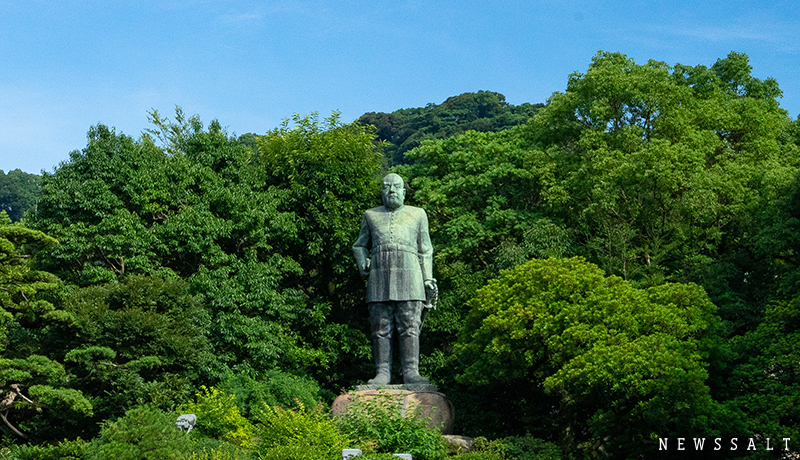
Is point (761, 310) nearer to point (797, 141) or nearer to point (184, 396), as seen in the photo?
point (797, 141)

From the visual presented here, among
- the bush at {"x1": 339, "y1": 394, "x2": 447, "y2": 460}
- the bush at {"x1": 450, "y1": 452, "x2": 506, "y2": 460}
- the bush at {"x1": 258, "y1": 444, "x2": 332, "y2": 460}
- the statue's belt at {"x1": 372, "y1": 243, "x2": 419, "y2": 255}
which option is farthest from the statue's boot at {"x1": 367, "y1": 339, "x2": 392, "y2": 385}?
the bush at {"x1": 258, "y1": 444, "x2": 332, "y2": 460}

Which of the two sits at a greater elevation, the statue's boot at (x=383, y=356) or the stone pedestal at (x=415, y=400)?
the statue's boot at (x=383, y=356)

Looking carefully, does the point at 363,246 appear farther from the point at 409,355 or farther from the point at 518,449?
the point at 518,449

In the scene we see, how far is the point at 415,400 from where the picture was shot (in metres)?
14.3

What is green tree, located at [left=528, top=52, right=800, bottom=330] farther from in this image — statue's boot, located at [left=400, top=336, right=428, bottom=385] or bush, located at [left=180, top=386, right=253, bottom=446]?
bush, located at [left=180, top=386, right=253, bottom=446]

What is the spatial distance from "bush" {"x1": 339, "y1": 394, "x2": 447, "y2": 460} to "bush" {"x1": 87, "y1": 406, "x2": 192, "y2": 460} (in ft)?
8.27

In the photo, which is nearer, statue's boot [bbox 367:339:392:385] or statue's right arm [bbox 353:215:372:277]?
statue's boot [bbox 367:339:392:385]

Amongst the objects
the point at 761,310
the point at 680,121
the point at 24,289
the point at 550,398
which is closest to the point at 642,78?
the point at 680,121

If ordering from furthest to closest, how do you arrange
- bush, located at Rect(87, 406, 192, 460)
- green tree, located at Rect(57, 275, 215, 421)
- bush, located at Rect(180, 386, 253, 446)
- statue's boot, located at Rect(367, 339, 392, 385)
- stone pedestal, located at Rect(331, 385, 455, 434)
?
1. green tree, located at Rect(57, 275, 215, 421)
2. statue's boot, located at Rect(367, 339, 392, 385)
3. bush, located at Rect(180, 386, 253, 446)
4. stone pedestal, located at Rect(331, 385, 455, 434)
5. bush, located at Rect(87, 406, 192, 460)

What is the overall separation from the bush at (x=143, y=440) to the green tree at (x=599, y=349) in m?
6.26

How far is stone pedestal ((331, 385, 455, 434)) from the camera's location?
1405cm

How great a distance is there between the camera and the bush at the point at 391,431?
1255 centimetres

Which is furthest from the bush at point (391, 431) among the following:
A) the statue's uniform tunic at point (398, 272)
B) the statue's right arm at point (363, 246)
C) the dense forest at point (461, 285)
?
the statue's right arm at point (363, 246)

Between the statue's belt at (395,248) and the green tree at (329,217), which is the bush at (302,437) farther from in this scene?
the green tree at (329,217)
